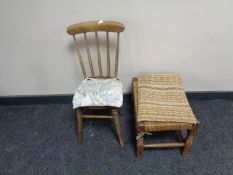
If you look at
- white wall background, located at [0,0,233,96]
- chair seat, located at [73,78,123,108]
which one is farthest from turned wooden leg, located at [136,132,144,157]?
white wall background, located at [0,0,233,96]

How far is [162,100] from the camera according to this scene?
5.09 ft

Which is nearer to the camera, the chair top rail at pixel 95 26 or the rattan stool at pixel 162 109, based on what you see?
the rattan stool at pixel 162 109

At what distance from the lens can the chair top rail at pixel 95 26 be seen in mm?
1531

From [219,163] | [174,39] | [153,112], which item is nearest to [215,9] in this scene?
[174,39]

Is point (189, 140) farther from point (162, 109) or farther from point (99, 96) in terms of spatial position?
point (99, 96)

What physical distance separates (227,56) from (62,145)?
1551 millimetres

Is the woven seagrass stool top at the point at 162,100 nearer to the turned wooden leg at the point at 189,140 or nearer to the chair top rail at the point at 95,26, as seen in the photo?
the turned wooden leg at the point at 189,140

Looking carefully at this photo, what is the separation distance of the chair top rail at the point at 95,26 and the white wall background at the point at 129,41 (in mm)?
149

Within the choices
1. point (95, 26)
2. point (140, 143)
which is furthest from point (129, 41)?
point (140, 143)

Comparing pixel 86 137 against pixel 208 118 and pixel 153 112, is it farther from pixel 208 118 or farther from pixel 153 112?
pixel 208 118

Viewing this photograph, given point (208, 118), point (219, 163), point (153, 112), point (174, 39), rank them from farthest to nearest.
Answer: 1. point (208, 118)
2. point (174, 39)
3. point (219, 163)
4. point (153, 112)

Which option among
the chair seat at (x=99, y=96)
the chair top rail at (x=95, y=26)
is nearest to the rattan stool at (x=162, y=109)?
the chair seat at (x=99, y=96)

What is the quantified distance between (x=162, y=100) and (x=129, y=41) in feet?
1.81

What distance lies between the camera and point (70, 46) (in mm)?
1808
